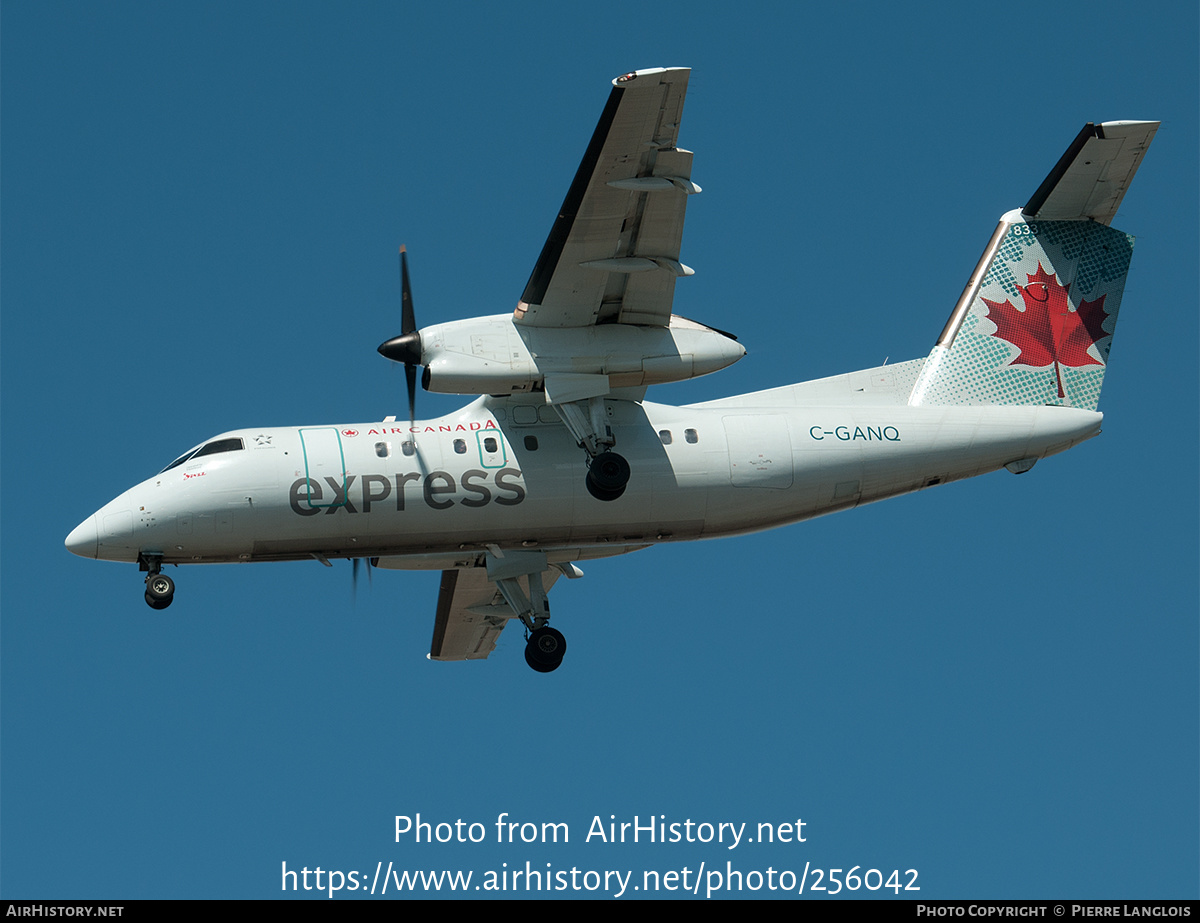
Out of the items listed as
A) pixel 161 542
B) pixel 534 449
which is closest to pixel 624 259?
pixel 534 449

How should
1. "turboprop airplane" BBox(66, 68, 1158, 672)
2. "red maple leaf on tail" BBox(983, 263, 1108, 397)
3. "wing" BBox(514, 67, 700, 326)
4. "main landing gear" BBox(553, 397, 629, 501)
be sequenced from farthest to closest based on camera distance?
1. "red maple leaf on tail" BBox(983, 263, 1108, 397)
2. "main landing gear" BBox(553, 397, 629, 501)
3. "turboprop airplane" BBox(66, 68, 1158, 672)
4. "wing" BBox(514, 67, 700, 326)

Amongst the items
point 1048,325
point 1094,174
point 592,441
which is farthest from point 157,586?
point 1094,174

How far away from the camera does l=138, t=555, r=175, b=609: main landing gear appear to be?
2281 centimetres

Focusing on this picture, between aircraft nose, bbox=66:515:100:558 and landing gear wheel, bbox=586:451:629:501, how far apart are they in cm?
662

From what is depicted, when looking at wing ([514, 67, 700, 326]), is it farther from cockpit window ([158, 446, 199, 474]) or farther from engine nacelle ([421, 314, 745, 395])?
cockpit window ([158, 446, 199, 474])

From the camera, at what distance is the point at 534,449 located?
2344 centimetres

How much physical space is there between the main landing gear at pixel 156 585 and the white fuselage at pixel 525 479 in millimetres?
141

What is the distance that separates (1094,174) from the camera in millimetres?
25766

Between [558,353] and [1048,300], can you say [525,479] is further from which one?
[1048,300]

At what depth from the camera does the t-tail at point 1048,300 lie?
25453mm

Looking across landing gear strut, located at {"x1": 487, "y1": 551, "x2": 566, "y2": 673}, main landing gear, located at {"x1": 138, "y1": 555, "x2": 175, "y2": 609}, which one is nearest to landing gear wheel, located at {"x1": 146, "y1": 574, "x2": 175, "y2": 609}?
main landing gear, located at {"x1": 138, "y1": 555, "x2": 175, "y2": 609}

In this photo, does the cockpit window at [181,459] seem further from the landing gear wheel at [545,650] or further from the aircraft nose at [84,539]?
the landing gear wheel at [545,650]

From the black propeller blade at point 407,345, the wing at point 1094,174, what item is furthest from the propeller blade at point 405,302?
the wing at point 1094,174
